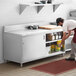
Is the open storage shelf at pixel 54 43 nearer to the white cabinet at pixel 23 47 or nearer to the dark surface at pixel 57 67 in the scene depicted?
the white cabinet at pixel 23 47

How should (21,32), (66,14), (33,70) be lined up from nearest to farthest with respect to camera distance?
1. (33,70)
2. (21,32)
3. (66,14)

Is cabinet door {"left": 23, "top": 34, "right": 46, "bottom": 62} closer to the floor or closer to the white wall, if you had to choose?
the floor

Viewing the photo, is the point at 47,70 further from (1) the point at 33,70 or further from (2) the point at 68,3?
(2) the point at 68,3

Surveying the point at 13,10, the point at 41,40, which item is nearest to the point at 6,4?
the point at 13,10

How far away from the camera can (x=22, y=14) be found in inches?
259

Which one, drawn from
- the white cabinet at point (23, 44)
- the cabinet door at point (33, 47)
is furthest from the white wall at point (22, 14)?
the cabinet door at point (33, 47)

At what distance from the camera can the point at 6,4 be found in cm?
614

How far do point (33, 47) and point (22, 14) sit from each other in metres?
0.98

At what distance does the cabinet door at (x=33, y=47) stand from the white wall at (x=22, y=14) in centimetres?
65

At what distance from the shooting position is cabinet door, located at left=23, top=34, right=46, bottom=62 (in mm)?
5961

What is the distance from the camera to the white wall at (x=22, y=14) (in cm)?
614

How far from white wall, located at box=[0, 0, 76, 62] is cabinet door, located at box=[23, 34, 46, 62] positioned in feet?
2.13

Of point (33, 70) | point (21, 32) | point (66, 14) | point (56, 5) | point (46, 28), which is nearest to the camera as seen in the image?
point (33, 70)

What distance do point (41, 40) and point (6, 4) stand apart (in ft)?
3.85
